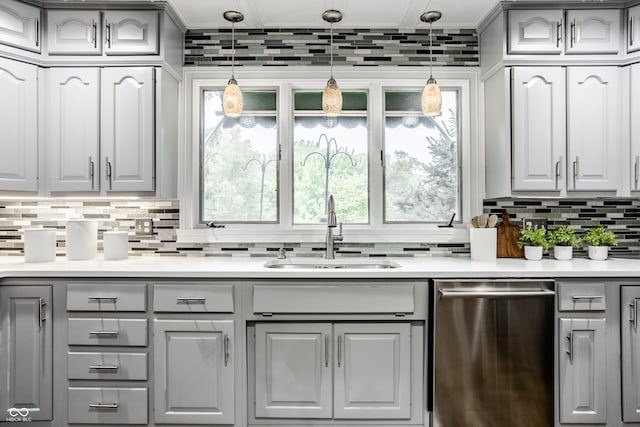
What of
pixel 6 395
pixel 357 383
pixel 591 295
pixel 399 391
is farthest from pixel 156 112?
pixel 591 295

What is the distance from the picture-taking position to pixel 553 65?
96.8 inches

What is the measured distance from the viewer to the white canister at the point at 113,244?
2.56m

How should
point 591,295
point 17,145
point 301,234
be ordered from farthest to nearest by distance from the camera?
1. point 301,234
2. point 17,145
3. point 591,295

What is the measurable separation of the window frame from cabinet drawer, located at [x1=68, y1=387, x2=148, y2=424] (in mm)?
1006

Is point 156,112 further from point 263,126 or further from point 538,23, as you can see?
point 538,23

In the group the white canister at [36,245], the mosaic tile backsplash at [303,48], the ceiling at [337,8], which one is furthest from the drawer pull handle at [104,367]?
the ceiling at [337,8]

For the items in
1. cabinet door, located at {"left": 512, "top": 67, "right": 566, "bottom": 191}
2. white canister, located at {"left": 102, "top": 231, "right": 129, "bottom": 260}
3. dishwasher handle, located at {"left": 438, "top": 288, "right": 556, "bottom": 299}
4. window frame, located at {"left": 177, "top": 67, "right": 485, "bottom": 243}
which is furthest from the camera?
window frame, located at {"left": 177, "top": 67, "right": 485, "bottom": 243}

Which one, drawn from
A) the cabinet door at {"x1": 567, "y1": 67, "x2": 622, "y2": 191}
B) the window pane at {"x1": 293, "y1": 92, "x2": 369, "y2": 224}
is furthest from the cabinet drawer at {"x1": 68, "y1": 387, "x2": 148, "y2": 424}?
the cabinet door at {"x1": 567, "y1": 67, "x2": 622, "y2": 191}

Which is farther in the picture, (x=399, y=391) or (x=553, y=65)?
(x=553, y=65)

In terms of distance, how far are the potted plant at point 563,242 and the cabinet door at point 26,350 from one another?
117 inches

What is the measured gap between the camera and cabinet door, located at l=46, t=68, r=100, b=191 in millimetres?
2459

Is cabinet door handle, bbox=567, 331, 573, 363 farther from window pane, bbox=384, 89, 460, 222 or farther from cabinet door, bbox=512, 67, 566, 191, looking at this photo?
window pane, bbox=384, 89, 460, 222

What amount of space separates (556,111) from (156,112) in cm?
239

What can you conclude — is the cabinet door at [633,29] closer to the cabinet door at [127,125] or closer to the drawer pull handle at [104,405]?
the cabinet door at [127,125]
